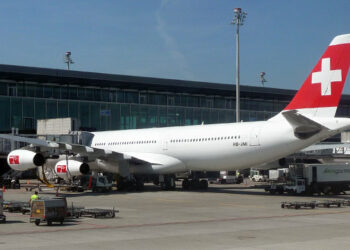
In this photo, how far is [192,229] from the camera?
797 inches

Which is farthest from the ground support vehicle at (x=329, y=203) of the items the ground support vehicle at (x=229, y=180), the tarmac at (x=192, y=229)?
the ground support vehicle at (x=229, y=180)

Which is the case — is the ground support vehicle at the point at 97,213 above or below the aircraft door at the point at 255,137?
below

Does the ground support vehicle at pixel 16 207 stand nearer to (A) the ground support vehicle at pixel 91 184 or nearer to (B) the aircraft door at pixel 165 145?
(A) the ground support vehicle at pixel 91 184

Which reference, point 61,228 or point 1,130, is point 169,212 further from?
point 1,130

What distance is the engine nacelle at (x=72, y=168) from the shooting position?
40344mm

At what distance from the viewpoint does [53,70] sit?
6625 cm

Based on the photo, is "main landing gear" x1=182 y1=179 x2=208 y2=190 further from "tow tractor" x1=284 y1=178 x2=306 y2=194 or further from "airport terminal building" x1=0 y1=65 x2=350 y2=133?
"airport terminal building" x1=0 y1=65 x2=350 y2=133

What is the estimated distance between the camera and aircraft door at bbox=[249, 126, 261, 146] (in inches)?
1427

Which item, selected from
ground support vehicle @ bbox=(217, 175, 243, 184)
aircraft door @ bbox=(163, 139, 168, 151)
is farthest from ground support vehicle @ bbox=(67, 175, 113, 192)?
ground support vehicle @ bbox=(217, 175, 243, 184)

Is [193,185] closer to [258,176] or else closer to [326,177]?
[326,177]

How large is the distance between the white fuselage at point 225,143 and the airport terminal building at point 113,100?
15.6 m

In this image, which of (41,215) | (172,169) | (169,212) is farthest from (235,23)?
(41,215)

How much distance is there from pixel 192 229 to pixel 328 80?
717 inches

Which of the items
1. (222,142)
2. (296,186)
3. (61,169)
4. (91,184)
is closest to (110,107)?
(91,184)
